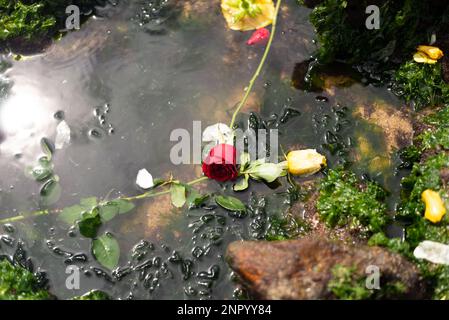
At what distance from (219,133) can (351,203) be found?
4.13 ft

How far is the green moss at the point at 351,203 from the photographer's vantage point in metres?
4.35

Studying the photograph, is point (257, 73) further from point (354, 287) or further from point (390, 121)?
point (354, 287)

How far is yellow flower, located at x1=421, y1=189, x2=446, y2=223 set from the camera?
417 centimetres

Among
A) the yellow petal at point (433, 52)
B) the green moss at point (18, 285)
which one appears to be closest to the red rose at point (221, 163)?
the green moss at point (18, 285)

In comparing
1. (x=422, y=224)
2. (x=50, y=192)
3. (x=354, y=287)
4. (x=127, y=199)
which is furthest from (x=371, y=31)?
(x=50, y=192)

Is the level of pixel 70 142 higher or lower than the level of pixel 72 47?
lower

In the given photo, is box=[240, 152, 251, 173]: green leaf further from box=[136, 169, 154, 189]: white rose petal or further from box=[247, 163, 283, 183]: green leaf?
box=[136, 169, 154, 189]: white rose petal

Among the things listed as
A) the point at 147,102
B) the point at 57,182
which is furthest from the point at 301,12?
the point at 57,182

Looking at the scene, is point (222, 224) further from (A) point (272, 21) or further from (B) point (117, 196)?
(A) point (272, 21)

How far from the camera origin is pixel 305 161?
455 cm

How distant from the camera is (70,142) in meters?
4.76
